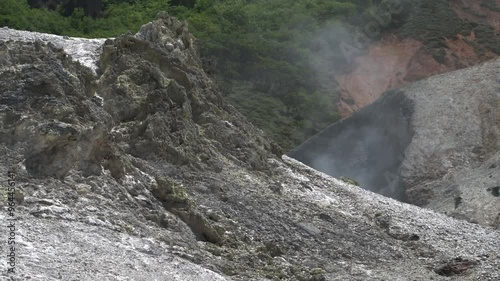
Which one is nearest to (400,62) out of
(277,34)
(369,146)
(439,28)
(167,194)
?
(439,28)

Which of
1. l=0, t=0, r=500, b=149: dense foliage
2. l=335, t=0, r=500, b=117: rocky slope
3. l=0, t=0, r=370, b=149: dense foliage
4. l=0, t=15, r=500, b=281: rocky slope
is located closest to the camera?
l=0, t=15, r=500, b=281: rocky slope

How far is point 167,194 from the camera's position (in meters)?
28.1

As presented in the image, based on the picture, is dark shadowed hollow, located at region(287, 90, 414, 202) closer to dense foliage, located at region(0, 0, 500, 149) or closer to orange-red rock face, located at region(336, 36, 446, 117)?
dense foliage, located at region(0, 0, 500, 149)

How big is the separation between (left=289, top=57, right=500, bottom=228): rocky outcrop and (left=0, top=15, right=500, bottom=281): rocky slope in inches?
551

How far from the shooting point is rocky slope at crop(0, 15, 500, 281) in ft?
76.8

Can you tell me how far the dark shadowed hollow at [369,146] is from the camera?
57562 mm

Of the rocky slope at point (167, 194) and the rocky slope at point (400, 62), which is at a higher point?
the rocky slope at point (400, 62)

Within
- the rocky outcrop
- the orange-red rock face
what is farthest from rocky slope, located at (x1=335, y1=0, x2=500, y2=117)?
the rocky outcrop

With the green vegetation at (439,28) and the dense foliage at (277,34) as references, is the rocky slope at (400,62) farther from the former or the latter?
the dense foliage at (277,34)

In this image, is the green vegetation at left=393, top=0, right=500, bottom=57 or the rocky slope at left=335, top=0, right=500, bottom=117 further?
the green vegetation at left=393, top=0, right=500, bottom=57

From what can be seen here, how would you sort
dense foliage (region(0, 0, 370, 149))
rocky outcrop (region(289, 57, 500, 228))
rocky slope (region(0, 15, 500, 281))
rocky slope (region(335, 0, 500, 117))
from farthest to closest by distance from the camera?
rocky slope (region(335, 0, 500, 117)) < dense foliage (region(0, 0, 370, 149)) < rocky outcrop (region(289, 57, 500, 228)) < rocky slope (region(0, 15, 500, 281))

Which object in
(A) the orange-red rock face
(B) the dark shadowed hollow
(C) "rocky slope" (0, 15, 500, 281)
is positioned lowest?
(C) "rocky slope" (0, 15, 500, 281)

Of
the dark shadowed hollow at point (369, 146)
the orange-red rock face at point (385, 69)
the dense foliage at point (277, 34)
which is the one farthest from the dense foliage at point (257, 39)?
the dark shadowed hollow at point (369, 146)

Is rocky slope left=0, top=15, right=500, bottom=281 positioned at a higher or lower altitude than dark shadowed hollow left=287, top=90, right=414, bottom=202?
lower
